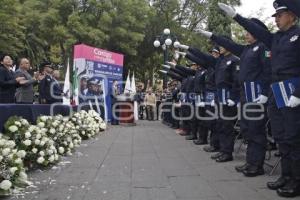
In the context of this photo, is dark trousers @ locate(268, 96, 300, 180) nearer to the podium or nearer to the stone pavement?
the stone pavement

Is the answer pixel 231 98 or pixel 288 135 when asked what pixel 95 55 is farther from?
pixel 288 135

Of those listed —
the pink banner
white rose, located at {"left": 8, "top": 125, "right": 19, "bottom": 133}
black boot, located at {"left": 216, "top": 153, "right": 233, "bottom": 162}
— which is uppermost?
the pink banner

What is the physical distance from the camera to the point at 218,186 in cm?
614

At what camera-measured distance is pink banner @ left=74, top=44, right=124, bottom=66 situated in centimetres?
1727

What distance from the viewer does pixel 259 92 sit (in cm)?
662

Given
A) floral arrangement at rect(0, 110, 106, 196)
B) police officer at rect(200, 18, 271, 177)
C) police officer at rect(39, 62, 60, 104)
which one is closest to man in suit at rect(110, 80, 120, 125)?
police officer at rect(39, 62, 60, 104)

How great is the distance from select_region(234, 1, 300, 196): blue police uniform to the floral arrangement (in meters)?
3.02

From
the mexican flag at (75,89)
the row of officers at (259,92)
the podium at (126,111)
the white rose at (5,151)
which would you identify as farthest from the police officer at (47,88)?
the podium at (126,111)

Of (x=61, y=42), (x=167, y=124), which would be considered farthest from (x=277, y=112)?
(x=61, y=42)

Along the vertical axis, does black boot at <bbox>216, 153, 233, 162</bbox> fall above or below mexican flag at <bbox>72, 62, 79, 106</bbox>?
below

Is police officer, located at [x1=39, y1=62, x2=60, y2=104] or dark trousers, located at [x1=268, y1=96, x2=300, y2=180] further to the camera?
police officer, located at [x1=39, y1=62, x2=60, y2=104]

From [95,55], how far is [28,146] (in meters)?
11.4

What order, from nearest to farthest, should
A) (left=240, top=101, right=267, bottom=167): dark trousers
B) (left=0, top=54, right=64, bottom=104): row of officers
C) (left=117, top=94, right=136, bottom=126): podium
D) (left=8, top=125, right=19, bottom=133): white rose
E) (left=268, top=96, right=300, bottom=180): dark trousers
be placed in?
(left=268, top=96, right=300, bottom=180): dark trousers, (left=240, top=101, right=267, bottom=167): dark trousers, (left=8, top=125, right=19, bottom=133): white rose, (left=0, top=54, right=64, bottom=104): row of officers, (left=117, top=94, right=136, bottom=126): podium

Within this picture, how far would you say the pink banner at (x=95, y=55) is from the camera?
1727 centimetres
